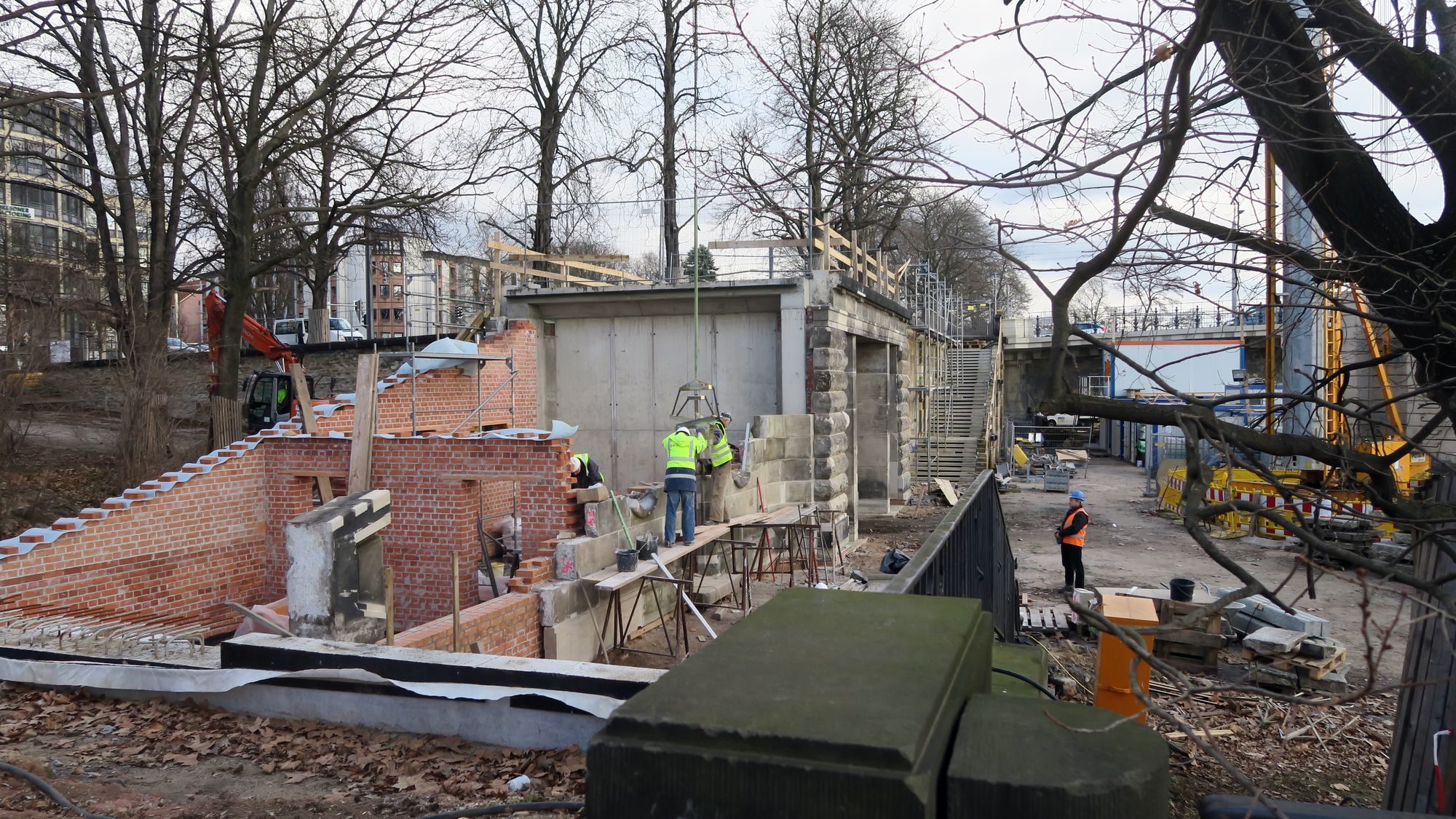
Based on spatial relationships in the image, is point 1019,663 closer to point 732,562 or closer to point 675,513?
point 675,513

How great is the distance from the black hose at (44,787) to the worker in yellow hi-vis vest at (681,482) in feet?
26.1

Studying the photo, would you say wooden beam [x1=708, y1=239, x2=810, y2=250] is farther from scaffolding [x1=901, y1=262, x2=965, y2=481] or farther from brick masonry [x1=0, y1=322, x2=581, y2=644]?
scaffolding [x1=901, y1=262, x2=965, y2=481]

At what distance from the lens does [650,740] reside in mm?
1439

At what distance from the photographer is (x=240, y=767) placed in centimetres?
542

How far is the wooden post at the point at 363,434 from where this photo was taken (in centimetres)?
1234

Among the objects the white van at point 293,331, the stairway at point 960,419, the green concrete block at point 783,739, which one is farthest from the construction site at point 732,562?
the white van at point 293,331

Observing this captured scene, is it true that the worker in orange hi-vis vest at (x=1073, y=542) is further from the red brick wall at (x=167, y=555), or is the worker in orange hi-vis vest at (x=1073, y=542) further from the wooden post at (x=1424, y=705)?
the red brick wall at (x=167, y=555)

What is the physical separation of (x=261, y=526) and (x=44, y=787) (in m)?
9.02

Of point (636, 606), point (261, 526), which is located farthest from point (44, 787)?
point (261, 526)

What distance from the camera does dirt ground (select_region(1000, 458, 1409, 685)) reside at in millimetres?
11953

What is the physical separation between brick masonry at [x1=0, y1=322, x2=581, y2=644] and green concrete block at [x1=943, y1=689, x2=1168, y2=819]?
9.96m

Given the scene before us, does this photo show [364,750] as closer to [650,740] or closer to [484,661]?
[484,661]

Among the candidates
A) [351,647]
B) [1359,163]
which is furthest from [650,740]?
[351,647]

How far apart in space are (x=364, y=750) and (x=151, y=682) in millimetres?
1924
